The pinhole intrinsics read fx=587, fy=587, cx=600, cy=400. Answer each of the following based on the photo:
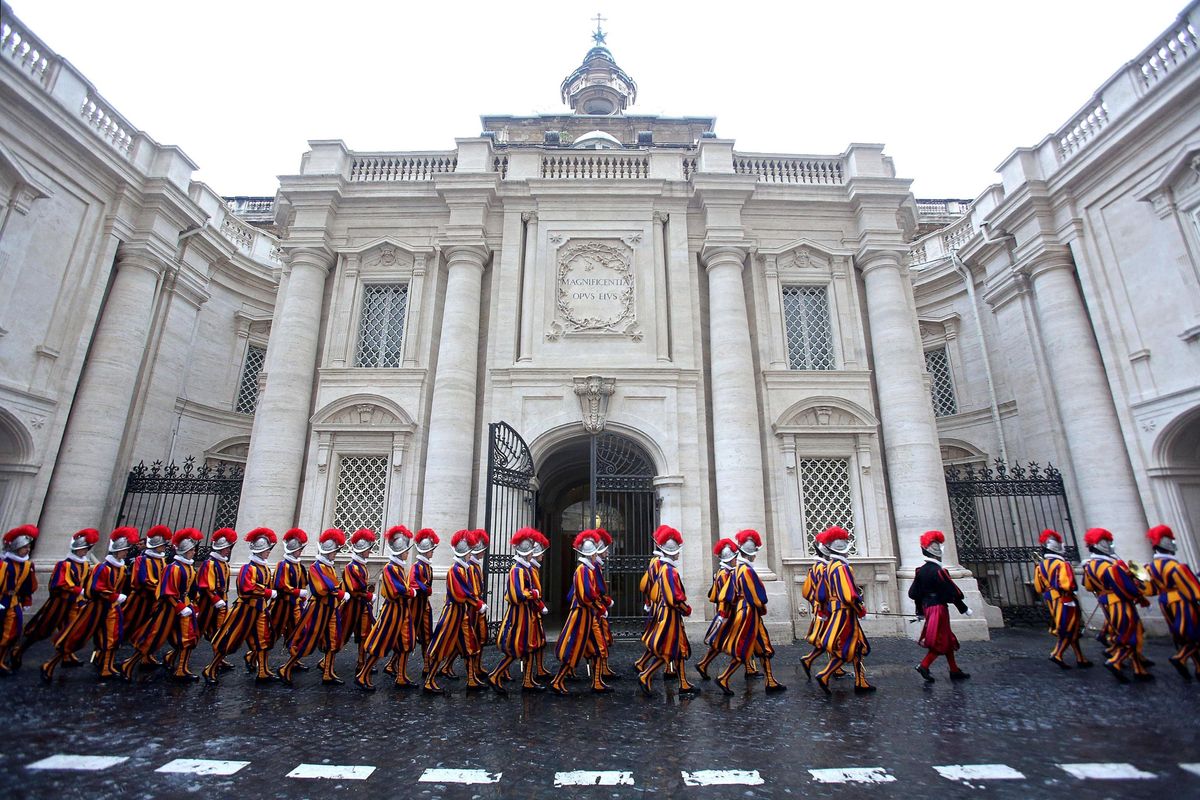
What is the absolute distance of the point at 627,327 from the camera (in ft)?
42.8

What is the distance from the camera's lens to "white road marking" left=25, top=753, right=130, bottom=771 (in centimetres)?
422

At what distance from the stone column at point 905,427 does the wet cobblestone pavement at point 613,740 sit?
13.6 ft

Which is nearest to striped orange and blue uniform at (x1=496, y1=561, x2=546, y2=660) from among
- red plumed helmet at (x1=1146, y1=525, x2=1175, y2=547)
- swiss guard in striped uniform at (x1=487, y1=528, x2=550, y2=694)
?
swiss guard in striped uniform at (x1=487, y1=528, x2=550, y2=694)

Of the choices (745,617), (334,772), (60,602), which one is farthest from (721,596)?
(60,602)

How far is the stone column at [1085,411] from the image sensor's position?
11.8 m

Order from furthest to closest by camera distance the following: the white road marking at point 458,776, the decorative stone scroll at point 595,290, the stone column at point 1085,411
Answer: the decorative stone scroll at point 595,290, the stone column at point 1085,411, the white road marking at point 458,776

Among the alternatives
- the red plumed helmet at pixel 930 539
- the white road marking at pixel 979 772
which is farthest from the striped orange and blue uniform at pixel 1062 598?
the white road marking at pixel 979 772

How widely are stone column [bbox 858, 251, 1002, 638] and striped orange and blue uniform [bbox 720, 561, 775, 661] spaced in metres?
5.97

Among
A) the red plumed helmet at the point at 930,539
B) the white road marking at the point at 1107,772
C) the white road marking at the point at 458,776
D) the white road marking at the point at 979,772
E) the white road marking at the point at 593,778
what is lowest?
the white road marking at the point at 593,778

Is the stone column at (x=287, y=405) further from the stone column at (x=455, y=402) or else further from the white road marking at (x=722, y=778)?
the white road marking at (x=722, y=778)

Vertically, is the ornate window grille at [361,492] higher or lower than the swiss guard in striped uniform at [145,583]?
higher

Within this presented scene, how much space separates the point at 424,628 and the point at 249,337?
48.7 feet

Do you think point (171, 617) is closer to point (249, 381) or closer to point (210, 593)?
point (210, 593)

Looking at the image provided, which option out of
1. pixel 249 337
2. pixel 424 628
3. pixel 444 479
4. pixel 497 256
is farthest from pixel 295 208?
pixel 424 628
